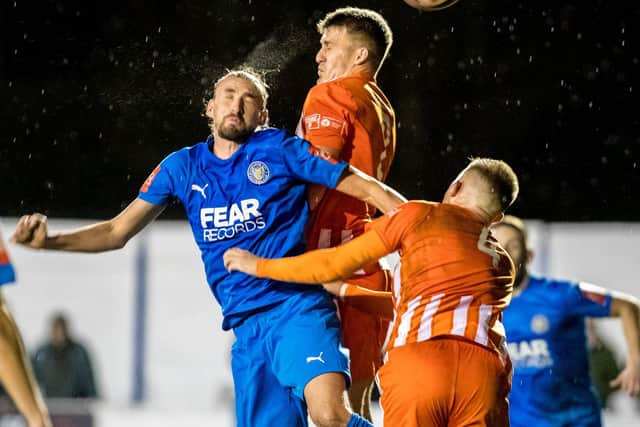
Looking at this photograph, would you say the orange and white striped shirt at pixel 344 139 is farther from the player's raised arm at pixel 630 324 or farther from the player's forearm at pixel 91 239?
→ the player's raised arm at pixel 630 324

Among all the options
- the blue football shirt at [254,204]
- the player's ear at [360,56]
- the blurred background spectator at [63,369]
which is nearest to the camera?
the blue football shirt at [254,204]

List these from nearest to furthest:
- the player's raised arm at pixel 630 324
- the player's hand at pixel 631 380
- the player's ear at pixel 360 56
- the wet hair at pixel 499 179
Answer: the wet hair at pixel 499 179 → the player's ear at pixel 360 56 → the player's hand at pixel 631 380 → the player's raised arm at pixel 630 324

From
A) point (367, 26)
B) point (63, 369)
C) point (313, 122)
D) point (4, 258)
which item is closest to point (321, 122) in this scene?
point (313, 122)

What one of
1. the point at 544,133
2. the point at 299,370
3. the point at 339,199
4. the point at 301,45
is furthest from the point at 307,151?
the point at 544,133

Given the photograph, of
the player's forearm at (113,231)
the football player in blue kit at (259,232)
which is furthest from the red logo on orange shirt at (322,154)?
the player's forearm at (113,231)

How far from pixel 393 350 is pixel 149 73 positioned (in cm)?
310

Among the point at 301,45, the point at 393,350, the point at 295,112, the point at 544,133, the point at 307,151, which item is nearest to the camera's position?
the point at 393,350

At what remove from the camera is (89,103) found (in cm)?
1507

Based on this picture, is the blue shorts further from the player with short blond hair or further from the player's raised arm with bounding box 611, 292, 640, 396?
the player's raised arm with bounding box 611, 292, 640, 396

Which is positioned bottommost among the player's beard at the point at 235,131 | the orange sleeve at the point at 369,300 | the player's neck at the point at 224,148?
the orange sleeve at the point at 369,300

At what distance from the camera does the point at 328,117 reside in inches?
200

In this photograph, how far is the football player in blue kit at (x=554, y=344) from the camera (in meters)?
6.65

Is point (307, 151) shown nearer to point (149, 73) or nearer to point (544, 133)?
point (149, 73)

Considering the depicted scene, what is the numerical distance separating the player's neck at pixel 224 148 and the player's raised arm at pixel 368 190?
1.66ft
